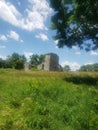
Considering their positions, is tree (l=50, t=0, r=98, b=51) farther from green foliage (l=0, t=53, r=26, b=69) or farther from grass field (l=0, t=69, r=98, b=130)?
green foliage (l=0, t=53, r=26, b=69)

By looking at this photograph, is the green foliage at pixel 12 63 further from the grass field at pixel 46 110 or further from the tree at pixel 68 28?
the grass field at pixel 46 110

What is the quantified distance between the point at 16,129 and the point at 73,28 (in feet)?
63.4

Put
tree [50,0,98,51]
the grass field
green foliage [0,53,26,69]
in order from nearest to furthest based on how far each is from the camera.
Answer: the grass field < tree [50,0,98,51] < green foliage [0,53,26,69]

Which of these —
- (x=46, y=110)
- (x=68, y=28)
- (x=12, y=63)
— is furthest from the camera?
(x=12, y=63)

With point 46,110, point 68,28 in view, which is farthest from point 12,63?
point 46,110

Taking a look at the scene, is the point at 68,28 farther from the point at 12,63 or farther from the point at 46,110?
the point at 12,63

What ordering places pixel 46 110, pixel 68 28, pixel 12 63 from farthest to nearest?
pixel 12 63, pixel 68 28, pixel 46 110

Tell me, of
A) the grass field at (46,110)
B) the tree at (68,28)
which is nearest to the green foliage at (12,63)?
the tree at (68,28)

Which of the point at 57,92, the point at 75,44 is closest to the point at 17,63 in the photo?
the point at 75,44

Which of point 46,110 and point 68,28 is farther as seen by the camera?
point 68,28

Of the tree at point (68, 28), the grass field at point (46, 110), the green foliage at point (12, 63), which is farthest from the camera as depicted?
the green foliage at point (12, 63)

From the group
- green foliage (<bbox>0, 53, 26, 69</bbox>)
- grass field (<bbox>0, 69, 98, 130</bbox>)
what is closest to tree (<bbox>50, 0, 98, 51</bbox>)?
grass field (<bbox>0, 69, 98, 130</bbox>)

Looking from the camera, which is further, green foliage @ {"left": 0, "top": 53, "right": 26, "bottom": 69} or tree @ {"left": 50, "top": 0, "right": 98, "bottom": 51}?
green foliage @ {"left": 0, "top": 53, "right": 26, "bottom": 69}

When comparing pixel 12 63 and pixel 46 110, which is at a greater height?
pixel 12 63
